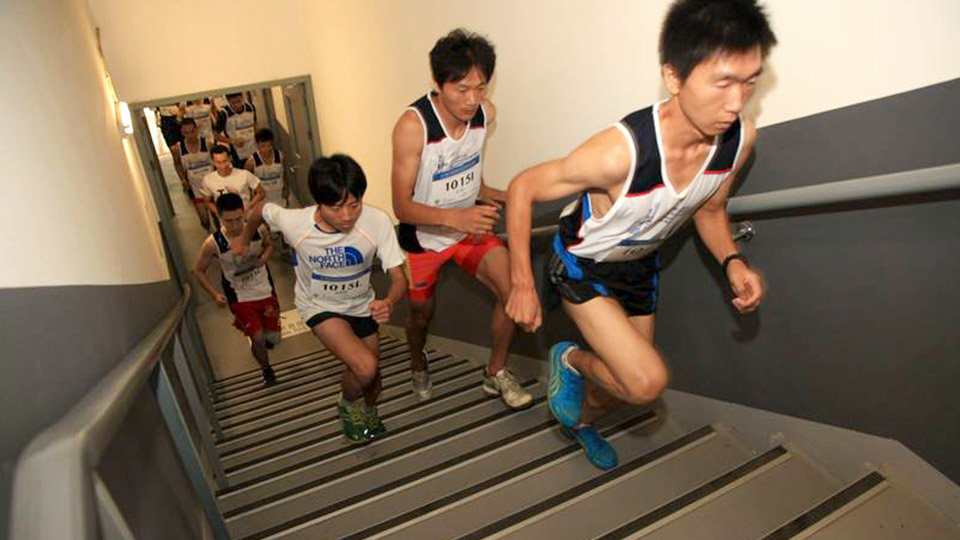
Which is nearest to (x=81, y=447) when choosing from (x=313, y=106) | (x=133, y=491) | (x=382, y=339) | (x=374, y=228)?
(x=133, y=491)

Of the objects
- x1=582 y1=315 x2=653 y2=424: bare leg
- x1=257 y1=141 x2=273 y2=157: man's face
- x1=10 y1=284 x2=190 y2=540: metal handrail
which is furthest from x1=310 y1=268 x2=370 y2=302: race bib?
x1=257 y1=141 x2=273 y2=157: man's face

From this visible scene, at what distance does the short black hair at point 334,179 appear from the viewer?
2.34 m

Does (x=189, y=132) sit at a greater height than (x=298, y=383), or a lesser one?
greater

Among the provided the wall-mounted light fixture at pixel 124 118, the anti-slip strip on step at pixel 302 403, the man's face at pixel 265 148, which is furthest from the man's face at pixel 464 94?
the man's face at pixel 265 148

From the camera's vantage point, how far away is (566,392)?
212 cm

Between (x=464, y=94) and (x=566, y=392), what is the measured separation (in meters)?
1.36

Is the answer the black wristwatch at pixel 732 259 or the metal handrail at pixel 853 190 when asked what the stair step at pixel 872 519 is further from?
the metal handrail at pixel 853 190

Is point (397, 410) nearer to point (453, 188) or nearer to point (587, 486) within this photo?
point (453, 188)

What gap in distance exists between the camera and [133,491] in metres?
1.24

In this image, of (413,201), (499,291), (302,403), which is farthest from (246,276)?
(499,291)

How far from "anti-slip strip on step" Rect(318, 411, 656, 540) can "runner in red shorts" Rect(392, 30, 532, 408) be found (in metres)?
0.43

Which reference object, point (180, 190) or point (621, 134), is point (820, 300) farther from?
point (180, 190)

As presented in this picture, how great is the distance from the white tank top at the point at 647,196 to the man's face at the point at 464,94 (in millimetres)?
846

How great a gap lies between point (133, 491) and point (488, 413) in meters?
1.83
